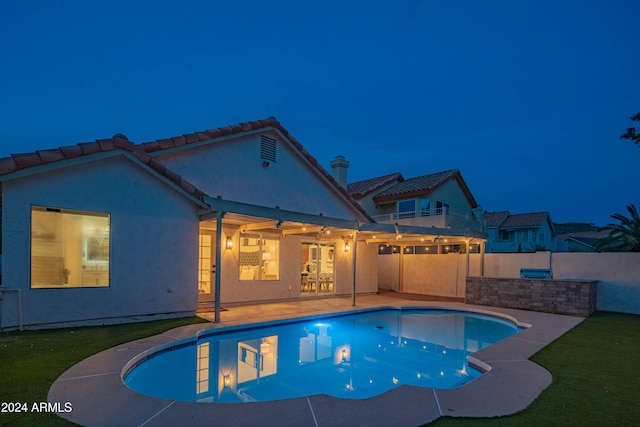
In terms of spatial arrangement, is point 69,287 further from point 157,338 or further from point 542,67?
point 542,67

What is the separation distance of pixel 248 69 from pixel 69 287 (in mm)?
98405

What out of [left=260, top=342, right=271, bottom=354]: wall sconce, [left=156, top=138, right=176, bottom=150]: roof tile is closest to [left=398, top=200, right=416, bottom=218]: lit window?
[left=156, top=138, right=176, bottom=150]: roof tile

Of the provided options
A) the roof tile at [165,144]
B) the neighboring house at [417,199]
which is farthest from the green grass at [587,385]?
the neighboring house at [417,199]

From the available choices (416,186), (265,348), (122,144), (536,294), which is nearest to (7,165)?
(122,144)

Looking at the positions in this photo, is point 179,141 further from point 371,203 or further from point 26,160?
point 371,203

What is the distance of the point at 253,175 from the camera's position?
13.3 meters

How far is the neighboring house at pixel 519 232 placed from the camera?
1430 inches

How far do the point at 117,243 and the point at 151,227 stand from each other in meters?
0.88

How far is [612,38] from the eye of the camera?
55.9 meters

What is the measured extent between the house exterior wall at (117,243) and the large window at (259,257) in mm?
2727

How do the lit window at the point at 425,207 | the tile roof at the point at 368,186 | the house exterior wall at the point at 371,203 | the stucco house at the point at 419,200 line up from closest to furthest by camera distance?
the stucco house at the point at 419,200
the lit window at the point at 425,207
the tile roof at the point at 368,186
the house exterior wall at the point at 371,203

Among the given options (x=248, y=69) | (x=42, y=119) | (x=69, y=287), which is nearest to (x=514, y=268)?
(x=69, y=287)

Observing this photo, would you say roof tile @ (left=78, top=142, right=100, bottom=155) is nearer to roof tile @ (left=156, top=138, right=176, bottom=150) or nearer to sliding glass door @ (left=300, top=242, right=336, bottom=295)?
roof tile @ (left=156, top=138, right=176, bottom=150)

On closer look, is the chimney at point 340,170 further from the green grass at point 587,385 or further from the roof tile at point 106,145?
the green grass at point 587,385
